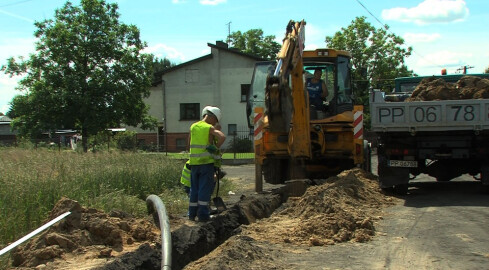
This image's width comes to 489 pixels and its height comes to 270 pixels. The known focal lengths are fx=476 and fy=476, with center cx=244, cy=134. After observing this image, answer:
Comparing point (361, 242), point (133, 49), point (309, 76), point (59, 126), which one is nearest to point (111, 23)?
point (133, 49)

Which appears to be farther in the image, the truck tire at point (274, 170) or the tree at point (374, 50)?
the tree at point (374, 50)

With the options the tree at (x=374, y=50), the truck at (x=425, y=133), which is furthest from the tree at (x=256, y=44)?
the truck at (x=425, y=133)

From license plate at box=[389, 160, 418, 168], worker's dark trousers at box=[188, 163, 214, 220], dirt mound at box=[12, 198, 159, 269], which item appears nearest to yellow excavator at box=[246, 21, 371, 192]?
license plate at box=[389, 160, 418, 168]

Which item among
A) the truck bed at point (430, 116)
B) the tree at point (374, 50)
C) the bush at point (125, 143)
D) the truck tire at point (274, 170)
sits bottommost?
the truck tire at point (274, 170)

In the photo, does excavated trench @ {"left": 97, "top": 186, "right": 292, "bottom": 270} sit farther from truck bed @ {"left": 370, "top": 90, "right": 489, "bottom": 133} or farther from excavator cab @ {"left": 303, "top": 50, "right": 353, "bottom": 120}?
excavator cab @ {"left": 303, "top": 50, "right": 353, "bottom": 120}

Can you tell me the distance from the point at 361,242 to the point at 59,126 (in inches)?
933

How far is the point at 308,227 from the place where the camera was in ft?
21.6

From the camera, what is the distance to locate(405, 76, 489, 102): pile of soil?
32.3 feet

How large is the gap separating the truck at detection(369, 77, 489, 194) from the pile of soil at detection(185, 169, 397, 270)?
35.8 inches

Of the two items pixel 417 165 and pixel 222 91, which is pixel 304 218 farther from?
pixel 222 91

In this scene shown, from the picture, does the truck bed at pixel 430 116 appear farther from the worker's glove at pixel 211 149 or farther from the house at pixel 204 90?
the house at pixel 204 90

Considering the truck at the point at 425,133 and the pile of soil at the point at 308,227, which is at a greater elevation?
the truck at the point at 425,133

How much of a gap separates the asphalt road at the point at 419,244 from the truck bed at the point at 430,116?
1.50 meters

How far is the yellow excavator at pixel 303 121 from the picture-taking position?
8594mm
